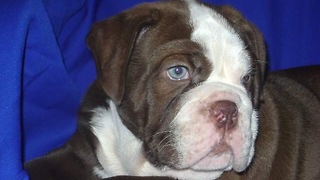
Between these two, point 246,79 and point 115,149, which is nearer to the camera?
point 246,79

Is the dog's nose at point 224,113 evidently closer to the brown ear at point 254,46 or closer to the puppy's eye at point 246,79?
the puppy's eye at point 246,79

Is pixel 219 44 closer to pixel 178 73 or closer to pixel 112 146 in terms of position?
pixel 178 73

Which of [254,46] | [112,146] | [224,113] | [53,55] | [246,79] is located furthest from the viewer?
[53,55]

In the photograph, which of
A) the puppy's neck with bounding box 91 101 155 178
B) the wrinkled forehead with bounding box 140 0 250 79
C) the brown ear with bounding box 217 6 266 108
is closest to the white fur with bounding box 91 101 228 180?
the puppy's neck with bounding box 91 101 155 178

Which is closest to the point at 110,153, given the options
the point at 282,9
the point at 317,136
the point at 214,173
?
the point at 214,173

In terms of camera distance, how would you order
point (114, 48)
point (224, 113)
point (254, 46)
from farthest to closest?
point (254, 46)
point (114, 48)
point (224, 113)

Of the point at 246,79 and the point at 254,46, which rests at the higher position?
the point at 254,46

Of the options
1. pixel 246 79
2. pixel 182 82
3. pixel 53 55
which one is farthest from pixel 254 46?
pixel 53 55

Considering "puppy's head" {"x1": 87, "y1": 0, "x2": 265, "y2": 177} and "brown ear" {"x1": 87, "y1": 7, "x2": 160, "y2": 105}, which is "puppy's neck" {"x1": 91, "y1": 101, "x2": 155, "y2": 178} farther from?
"brown ear" {"x1": 87, "y1": 7, "x2": 160, "y2": 105}
